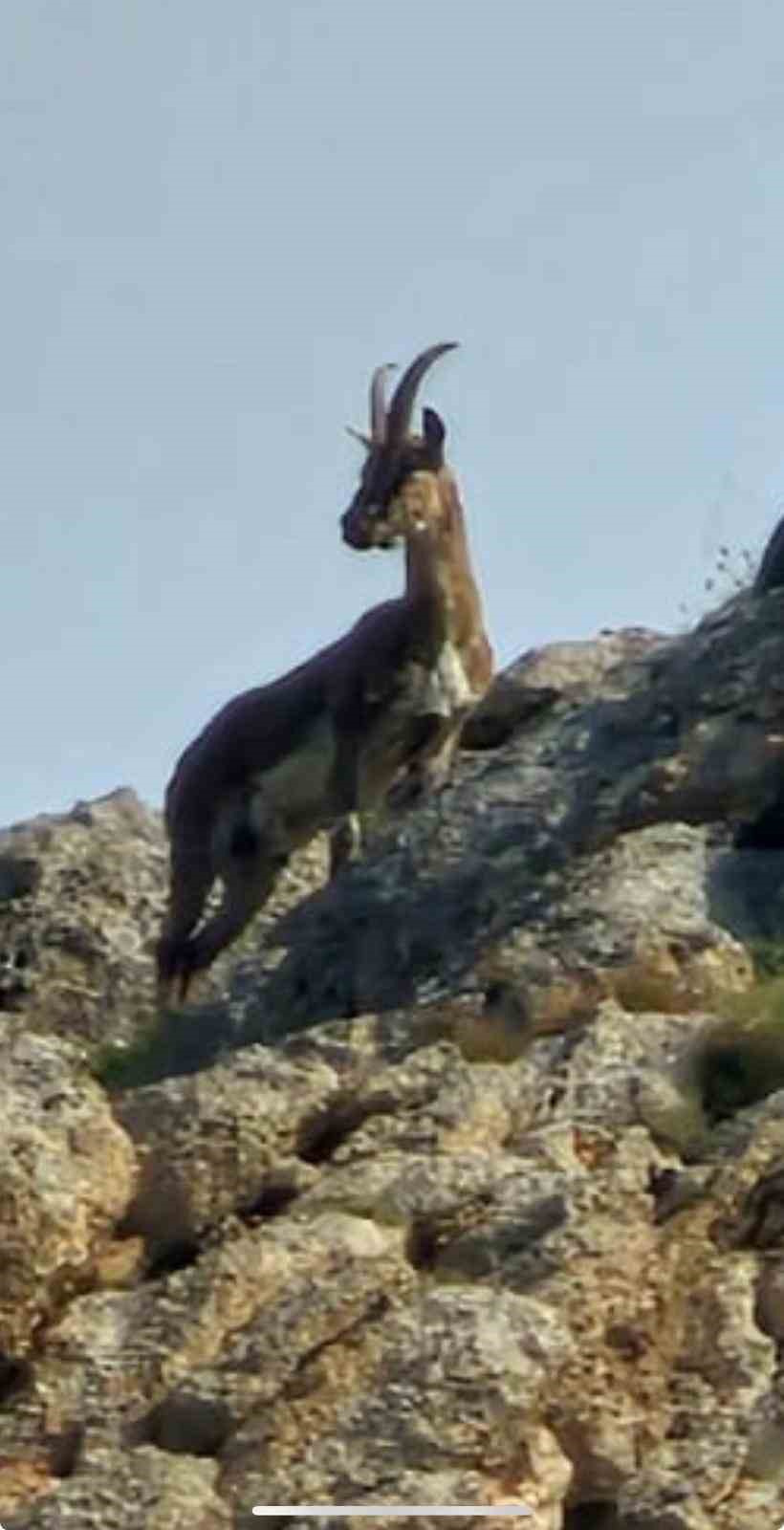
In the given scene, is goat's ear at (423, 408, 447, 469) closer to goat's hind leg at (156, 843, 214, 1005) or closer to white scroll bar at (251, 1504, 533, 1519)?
goat's hind leg at (156, 843, 214, 1005)

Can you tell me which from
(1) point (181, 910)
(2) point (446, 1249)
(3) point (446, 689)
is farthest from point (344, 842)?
(2) point (446, 1249)

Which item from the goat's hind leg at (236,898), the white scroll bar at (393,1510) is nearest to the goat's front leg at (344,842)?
the goat's hind leg at (236,898)

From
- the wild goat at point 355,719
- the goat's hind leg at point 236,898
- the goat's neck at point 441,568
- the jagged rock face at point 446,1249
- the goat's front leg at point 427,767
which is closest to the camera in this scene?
the jagged rock face at point 446,1249

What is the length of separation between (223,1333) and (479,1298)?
0.78 meters

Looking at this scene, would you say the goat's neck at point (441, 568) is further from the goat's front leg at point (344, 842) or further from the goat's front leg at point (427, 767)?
the goat's front leg at point (344, 842)

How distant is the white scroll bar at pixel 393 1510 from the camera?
1628 centimetres

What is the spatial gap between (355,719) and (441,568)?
1.14 metres

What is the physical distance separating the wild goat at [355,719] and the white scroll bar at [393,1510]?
40.8 feet

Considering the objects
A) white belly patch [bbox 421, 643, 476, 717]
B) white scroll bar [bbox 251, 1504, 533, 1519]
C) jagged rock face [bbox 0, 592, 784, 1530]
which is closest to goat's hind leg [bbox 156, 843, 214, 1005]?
white belly patch [bbox 421, 643, 476, 717]

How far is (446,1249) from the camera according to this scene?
18.2 meters

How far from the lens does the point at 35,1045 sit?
752 inches

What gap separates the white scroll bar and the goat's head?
14903mm

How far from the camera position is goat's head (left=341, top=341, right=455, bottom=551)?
31.2 m

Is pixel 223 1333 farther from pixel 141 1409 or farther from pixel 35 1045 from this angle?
pixel 35 1045
